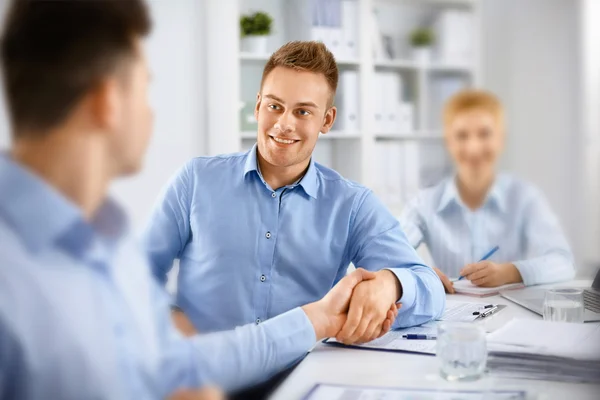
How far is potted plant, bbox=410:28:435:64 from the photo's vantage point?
1853 mm

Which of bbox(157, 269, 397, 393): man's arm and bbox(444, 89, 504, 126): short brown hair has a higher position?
bbox(444, 89, 504, 126): short brown hair

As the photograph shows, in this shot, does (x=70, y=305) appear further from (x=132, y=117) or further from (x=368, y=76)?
(x=368, y=76)

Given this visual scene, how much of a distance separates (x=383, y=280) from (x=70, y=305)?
589 millimetres

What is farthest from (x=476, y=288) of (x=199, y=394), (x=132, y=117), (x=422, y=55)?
(x=132, y=117)

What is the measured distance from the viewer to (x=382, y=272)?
38.6 inches

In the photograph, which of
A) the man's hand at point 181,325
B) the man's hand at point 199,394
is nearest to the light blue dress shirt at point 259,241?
the man's hand at point 181,325

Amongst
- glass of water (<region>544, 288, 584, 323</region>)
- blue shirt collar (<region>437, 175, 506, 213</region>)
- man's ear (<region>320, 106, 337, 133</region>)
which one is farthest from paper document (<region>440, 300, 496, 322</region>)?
blue shirt collar (<region>437, 175, 506, 213</region>)

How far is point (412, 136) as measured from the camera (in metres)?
2.11

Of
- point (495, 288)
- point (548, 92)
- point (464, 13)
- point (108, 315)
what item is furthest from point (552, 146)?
point (108, 315)

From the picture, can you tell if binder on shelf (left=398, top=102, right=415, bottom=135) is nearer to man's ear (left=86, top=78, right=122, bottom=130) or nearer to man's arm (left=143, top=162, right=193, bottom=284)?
man's arm (left=143, top=162, right=193, bottom=284)

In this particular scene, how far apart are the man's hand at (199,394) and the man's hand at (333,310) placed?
268mm

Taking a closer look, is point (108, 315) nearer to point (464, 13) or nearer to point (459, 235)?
point (459, 235)

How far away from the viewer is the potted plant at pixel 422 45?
6.08 ft

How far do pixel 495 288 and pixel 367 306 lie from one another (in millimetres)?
567
